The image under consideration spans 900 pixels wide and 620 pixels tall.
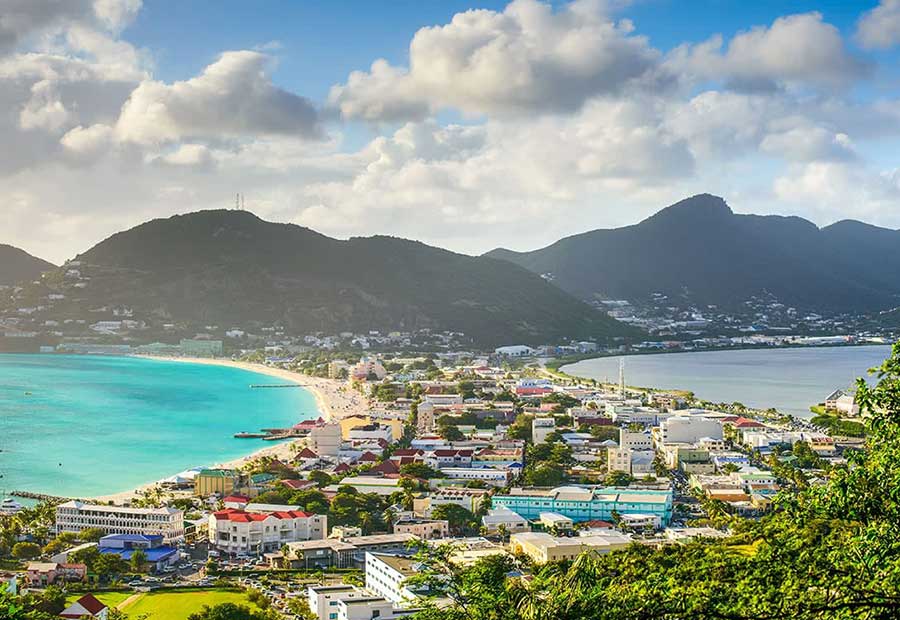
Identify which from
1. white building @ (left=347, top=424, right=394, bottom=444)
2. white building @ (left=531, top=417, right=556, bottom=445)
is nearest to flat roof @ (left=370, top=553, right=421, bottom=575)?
white building @ (left=347, top=424, right=394, bottom=444)

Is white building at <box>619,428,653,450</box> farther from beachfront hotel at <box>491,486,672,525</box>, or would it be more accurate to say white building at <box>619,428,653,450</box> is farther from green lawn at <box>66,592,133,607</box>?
green lawn at <box>66,592,133,607</box>

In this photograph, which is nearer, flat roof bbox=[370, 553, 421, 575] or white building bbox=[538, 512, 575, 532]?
flat roof bbox=[370, 553, 421, 575]

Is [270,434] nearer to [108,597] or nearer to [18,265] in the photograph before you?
[108,597]

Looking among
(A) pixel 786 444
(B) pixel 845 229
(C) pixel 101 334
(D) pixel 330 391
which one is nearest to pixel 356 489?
(A) pixel 786 444

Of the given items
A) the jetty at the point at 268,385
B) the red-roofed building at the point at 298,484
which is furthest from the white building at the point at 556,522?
the jetty at the point at 268,385

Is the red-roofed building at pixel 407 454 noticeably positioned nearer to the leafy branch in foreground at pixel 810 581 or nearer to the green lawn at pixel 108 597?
the green lawn at pixel 108 597

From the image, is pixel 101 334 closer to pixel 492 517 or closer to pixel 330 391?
pixel 330 391
